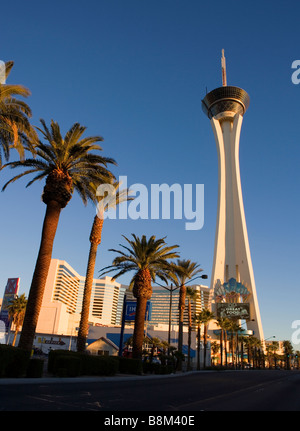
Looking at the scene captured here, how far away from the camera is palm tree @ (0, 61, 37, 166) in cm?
1756

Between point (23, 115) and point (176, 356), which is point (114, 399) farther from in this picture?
point (176, 356)

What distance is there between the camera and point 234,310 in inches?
3826

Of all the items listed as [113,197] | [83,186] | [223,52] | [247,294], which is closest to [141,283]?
[113,197]

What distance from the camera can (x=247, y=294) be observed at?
10488cm

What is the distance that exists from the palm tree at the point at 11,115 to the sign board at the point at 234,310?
89.3 m

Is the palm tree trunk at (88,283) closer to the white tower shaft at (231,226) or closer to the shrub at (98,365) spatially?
the shrub at (98,365)

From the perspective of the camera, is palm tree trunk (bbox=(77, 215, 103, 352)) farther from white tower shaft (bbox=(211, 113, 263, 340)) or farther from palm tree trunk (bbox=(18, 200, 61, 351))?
white tower shaft (bbox=(211, 113, 263, 340))

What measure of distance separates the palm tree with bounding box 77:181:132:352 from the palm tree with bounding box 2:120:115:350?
2163 millimetres

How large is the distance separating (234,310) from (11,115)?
9121 centimetres

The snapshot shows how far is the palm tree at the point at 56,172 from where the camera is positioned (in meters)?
19.0
